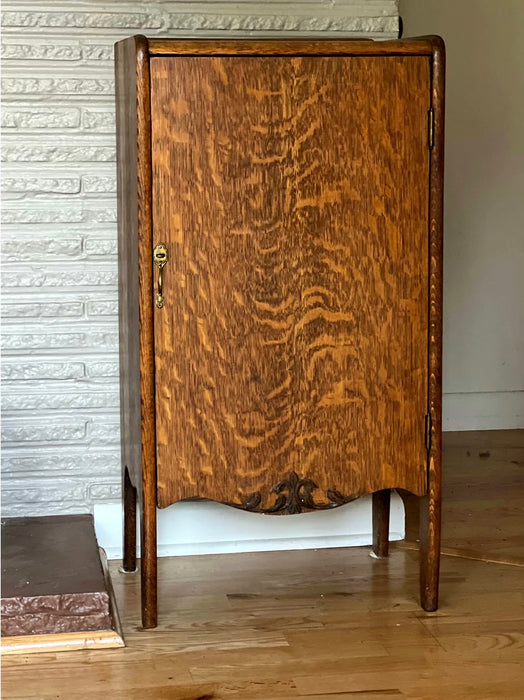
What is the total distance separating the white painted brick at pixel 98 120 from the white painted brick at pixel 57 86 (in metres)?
0.04

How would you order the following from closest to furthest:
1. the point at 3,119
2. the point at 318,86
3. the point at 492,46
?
the point at 318,86 < the point at 3,119 < the point at 492,46

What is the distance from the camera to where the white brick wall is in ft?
7.29

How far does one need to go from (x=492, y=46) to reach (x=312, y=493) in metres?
2.34

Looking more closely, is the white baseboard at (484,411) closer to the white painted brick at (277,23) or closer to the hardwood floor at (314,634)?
the hardwood floor at (314,634)

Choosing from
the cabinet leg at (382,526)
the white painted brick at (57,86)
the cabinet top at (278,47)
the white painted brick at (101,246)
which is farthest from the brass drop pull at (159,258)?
the cabinet leg at (382,526)

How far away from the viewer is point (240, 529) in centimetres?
239

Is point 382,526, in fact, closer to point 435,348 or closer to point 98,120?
point 435,348

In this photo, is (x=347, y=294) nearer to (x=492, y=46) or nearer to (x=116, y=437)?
(x=116, y=437)

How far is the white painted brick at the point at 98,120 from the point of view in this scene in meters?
2.24

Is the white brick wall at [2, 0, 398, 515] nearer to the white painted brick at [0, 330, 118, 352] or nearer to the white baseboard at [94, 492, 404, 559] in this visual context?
the white painted brick at [0, 330, 118, 352]

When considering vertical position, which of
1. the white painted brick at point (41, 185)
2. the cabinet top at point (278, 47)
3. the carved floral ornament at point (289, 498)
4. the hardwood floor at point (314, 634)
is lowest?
the hardwood floor at point (314, 634)

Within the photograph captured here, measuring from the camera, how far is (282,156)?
1876mm

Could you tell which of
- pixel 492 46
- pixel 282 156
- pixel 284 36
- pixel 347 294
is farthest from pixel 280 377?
pixel 492 46

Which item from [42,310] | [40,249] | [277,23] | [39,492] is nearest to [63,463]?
[39,492]
